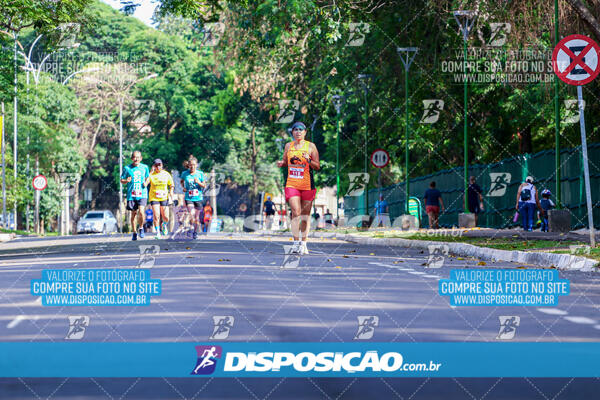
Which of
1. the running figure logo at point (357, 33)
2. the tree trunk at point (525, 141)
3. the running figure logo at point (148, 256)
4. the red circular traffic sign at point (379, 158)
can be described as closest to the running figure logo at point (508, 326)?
the running figure logo at point (148, 256)

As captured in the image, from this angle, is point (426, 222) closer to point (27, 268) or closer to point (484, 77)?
point (484, 77)

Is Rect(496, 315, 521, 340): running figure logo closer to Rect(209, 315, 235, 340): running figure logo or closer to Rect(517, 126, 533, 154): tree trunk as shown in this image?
Rect(209, 315, 235, 340): running figure logo

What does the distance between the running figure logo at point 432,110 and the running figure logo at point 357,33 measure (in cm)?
509

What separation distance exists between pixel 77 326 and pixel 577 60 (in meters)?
11.2

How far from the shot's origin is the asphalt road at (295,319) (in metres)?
4.41

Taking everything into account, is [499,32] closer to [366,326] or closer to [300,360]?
[366,326]

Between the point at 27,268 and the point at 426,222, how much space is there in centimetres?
3372

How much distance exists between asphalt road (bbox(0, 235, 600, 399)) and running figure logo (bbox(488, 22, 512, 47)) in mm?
13797

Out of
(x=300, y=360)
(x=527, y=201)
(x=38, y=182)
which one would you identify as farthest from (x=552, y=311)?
(x=38, y=182)

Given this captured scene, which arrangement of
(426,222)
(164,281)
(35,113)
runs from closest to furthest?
1. (164,281)
2. (426,222)
3. (35,113)

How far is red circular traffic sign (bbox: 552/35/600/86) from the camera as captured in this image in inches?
658

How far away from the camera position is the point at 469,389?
4.37m

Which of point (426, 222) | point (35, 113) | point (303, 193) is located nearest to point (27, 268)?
point (303, 193)

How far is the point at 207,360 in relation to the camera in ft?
13.8
